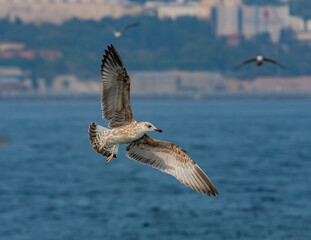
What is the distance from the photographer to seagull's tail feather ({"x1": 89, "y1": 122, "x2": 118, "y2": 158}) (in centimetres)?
1585

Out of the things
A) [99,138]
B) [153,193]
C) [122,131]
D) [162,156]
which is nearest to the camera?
[122,131]

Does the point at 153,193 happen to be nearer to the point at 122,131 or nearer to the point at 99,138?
the point at 99,138

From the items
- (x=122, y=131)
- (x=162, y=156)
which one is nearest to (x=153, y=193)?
(x=162, y=156)

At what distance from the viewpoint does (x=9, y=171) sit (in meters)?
74.3

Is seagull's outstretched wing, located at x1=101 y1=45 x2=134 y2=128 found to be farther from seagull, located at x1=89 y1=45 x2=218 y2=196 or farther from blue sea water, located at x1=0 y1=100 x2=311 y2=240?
blue sea water, located at x1=0 y1=100 x2=311 y2=240

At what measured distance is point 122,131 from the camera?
15.7 meters

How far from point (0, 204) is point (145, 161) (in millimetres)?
37970

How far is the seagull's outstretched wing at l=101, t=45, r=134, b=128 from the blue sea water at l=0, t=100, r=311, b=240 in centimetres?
2646

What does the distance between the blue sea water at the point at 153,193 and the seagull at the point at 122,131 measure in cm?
2558

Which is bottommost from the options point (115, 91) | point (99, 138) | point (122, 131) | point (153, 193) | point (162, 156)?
point (153, 193)

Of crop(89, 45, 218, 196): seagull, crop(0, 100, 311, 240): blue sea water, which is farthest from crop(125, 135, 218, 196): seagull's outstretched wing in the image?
crop(0, 100, 311, 240): blue sea water

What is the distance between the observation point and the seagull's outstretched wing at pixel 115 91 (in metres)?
15.6

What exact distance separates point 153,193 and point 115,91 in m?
42.3

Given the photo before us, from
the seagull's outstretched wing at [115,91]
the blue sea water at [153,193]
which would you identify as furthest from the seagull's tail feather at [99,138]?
the blue sea water at [153,193]
